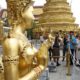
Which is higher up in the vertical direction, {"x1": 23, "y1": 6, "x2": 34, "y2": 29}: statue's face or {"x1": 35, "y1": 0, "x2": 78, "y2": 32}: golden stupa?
{"x1": 35, "y1": 0, "x2": 78, "y2": 32}: golden stupa

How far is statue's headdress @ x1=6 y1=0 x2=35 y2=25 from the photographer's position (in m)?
2.54

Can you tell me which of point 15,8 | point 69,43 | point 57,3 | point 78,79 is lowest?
point 78,79

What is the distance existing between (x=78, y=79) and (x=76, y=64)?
303 centimetres

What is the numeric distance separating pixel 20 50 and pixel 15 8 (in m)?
0.35

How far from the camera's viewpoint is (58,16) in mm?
37656

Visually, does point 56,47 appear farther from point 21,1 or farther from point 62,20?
point 62,20

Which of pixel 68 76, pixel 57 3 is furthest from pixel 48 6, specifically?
pixel 68 76

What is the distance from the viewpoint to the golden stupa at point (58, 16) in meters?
37.4

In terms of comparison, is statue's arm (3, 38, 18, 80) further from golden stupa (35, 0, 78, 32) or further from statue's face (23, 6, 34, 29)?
golden stupa (35, 0, 78, 32)

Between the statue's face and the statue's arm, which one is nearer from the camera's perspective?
the statue's arm

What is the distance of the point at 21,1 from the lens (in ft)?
8.38

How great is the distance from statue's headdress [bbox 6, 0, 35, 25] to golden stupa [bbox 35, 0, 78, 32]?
112 ft

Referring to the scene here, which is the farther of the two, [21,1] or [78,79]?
[78,79]

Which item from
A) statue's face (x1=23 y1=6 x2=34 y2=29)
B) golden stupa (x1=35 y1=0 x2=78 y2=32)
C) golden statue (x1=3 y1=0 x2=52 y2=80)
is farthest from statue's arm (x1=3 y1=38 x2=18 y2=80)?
golden stupa (x1=35 y1=0 x2=78 y2=32)
